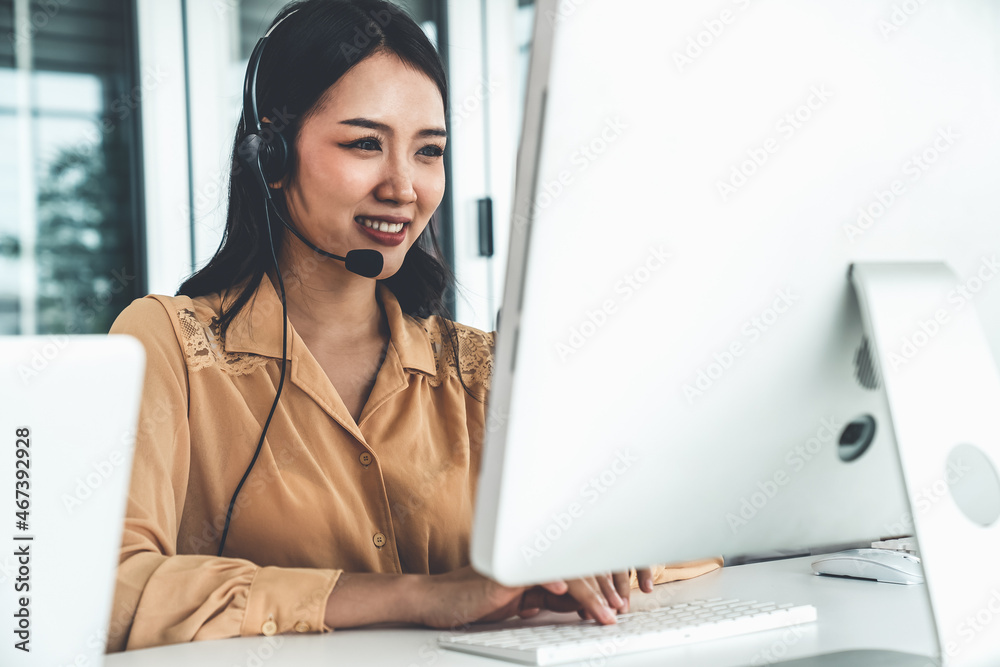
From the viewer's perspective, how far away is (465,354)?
153 cm

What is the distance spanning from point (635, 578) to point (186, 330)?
2.24 ft

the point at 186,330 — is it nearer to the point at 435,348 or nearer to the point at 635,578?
the point at 435,348

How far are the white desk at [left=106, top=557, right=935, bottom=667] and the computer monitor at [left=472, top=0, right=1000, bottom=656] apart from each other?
17 centimetres

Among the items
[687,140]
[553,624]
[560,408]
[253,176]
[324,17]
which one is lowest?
[553,624]

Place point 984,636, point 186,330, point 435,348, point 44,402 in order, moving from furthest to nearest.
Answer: point 435,348, point 186,330, point 984,636, point 44,402

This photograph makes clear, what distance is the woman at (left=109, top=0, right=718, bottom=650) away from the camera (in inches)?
47.8

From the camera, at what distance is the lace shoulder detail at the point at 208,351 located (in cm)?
125

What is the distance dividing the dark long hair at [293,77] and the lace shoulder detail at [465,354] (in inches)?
11.9

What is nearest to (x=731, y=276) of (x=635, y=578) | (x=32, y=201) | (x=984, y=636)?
(x=984, y=636)

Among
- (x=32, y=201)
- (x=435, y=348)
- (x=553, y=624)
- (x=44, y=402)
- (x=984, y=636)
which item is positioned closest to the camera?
(x=44, y=402)

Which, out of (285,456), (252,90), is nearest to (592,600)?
(285,456)

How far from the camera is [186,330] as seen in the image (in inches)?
49.6

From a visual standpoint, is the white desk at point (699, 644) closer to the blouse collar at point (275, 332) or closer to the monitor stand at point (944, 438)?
the monitor stand at point (944, 438)

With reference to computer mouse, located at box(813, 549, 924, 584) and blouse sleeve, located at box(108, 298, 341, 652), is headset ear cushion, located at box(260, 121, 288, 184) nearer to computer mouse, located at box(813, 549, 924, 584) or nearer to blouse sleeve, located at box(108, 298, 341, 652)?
blouse sleeve, located at box(108, 298, 341, 652)
